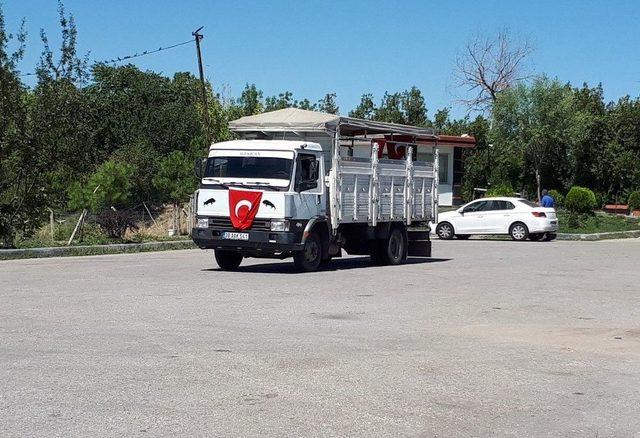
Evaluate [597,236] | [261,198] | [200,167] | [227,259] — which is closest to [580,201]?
[597,236]

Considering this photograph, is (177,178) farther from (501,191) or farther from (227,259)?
(227,259)

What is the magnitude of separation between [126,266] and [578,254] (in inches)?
498

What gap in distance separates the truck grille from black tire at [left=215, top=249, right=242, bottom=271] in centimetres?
83

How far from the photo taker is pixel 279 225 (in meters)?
19.1

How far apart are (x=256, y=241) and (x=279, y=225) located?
0.55 metres

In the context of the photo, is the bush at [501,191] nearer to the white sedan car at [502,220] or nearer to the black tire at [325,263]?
the white sedan car at [502,220]

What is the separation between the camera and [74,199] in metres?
28.1

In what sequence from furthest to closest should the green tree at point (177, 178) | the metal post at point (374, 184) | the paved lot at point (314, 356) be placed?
1. the green tree at point (177, 178)
2. the metal post at point (374, 184)
3. the paved lot at point (314, 356)

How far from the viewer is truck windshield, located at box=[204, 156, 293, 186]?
19484 mm

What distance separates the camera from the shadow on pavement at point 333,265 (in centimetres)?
2058

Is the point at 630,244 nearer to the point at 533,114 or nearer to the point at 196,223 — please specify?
the point at 196,223

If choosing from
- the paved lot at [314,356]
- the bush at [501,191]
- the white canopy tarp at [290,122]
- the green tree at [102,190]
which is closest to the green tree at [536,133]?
the bush at [501,191]

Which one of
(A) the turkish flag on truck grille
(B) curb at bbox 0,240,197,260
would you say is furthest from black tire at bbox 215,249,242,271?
(B) curb at bbox 0,240,197,260

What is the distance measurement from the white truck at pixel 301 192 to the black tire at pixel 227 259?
0.8 inches
